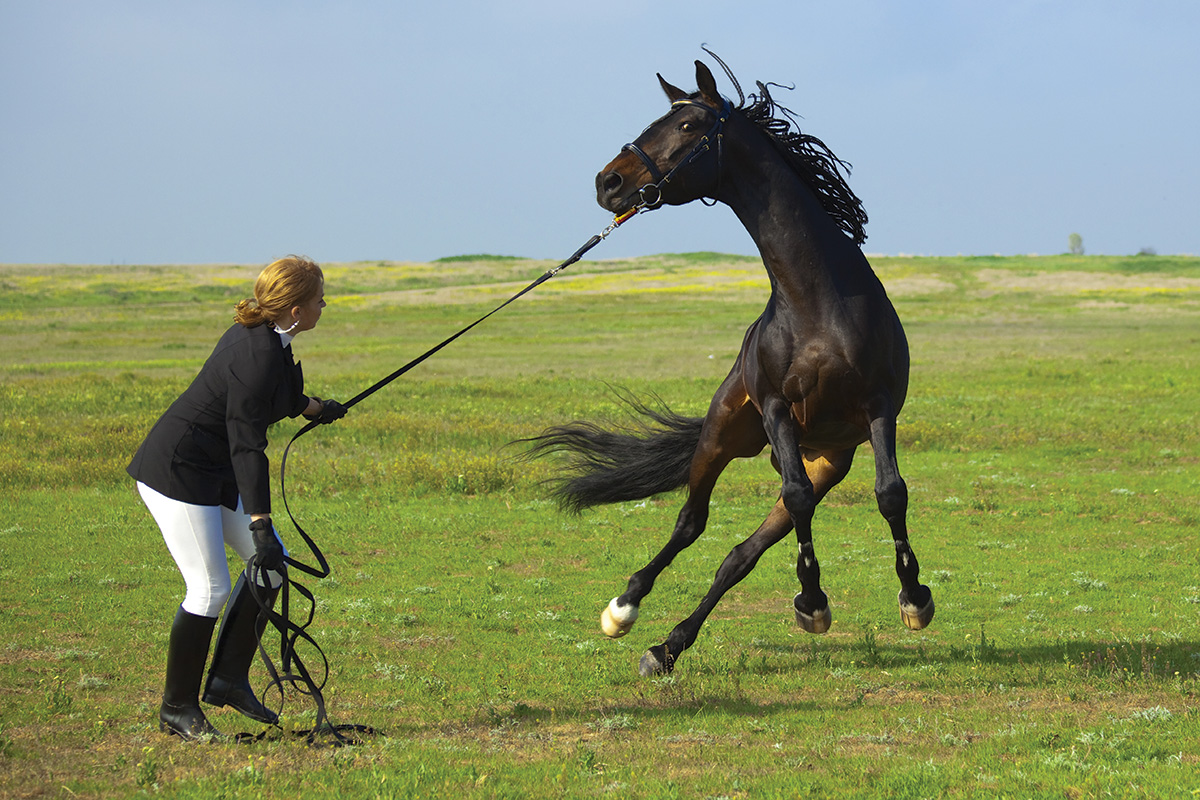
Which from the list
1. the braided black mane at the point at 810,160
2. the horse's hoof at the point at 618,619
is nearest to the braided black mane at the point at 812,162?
the braided black mane at the point at 810,160

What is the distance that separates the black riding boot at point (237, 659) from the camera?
503 centimetres

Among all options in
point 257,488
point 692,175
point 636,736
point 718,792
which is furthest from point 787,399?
point 257,488

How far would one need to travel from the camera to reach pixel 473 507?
499 inches

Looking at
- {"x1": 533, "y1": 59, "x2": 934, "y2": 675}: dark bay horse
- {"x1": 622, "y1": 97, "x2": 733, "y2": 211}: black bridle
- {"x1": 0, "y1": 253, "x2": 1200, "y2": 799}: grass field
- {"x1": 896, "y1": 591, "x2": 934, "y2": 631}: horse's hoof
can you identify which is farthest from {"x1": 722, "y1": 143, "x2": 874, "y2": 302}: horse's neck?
{"x1": 0, "y1": 253, "x2": 1200, "y2": 799}: grass field

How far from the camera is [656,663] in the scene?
6391mm

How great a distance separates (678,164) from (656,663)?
2911 millimetres

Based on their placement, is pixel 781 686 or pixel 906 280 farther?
pixel 906 280

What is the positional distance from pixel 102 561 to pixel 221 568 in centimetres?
562

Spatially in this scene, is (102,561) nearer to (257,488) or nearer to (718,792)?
(257,488)

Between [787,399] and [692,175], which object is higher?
[692,175]

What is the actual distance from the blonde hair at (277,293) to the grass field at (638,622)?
6.20ft

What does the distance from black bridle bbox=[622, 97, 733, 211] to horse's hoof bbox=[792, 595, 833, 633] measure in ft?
8.42

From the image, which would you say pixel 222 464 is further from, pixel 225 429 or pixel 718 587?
→ pixel 718 587

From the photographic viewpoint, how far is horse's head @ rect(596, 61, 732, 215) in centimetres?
609
